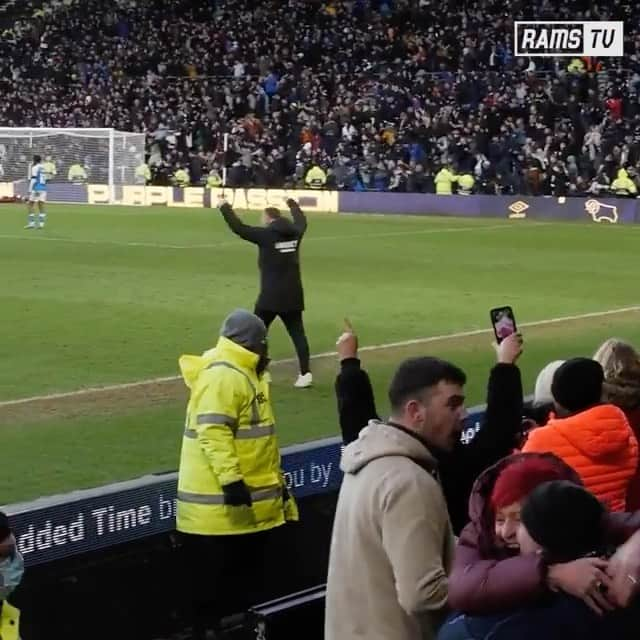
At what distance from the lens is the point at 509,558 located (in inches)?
128

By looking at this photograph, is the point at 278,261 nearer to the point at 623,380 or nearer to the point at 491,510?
the point at 623,380

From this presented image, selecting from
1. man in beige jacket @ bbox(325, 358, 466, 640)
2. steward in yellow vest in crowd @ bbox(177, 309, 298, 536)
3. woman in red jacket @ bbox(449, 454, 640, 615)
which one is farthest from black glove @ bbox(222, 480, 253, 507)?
woman in red jacket @ bbox(449, 454, 640, 615)

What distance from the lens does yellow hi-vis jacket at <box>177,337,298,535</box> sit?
6242 millimetres

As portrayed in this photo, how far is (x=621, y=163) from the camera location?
39344 millimetres

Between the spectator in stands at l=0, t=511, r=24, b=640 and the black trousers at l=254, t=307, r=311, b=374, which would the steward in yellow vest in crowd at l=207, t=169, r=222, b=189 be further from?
the spectator in stands at l=0, t=511, r=24, b=640

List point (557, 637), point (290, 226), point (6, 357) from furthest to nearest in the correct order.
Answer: point (6, 357), point (290, 226), point (557, 637)

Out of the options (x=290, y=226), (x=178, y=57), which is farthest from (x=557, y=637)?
(x=178, y=57)

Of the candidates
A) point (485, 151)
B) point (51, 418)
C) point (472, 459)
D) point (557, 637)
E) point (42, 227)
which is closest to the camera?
point (557, 637)

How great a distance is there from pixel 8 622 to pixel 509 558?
236cm

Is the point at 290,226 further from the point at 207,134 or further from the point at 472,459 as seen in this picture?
the point at 207,134

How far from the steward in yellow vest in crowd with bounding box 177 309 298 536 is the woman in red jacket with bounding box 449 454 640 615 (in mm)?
2853

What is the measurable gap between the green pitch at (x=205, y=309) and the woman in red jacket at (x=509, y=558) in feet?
19.4

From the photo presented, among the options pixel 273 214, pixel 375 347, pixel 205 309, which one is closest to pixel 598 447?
pixel 273 214

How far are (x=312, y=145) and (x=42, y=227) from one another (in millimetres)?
15334
